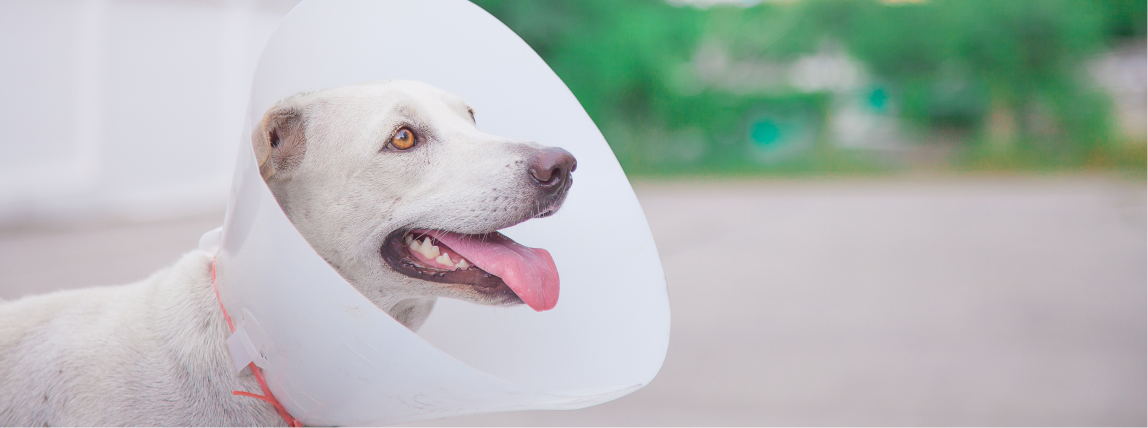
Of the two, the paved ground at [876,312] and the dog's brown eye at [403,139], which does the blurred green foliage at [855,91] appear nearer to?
the paved ground at [876,312]

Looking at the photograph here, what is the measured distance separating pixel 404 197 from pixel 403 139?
149mm

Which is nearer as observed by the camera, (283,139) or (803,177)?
(283,139)

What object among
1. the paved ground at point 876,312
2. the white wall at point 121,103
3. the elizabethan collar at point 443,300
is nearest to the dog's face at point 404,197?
the elizabethan collar at point 443,300

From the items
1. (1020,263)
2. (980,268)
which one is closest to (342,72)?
(980,268)

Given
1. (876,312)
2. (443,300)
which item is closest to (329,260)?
(443,300)

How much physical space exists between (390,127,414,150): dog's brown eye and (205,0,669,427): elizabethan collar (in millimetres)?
265

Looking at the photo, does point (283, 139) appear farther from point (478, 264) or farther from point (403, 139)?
point (478, 264)

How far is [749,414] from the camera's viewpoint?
3.27 meters

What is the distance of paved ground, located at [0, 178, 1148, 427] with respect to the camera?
330cm

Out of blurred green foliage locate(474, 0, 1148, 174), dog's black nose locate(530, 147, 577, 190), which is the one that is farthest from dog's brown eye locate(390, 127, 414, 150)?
blurred green foliage locate(474, 0, 1148, 174)

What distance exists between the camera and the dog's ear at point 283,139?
4.94ft

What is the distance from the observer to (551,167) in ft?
5.16

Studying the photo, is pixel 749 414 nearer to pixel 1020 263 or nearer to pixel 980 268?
pixel 980 268

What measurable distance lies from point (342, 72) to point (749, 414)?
7.87 ft
